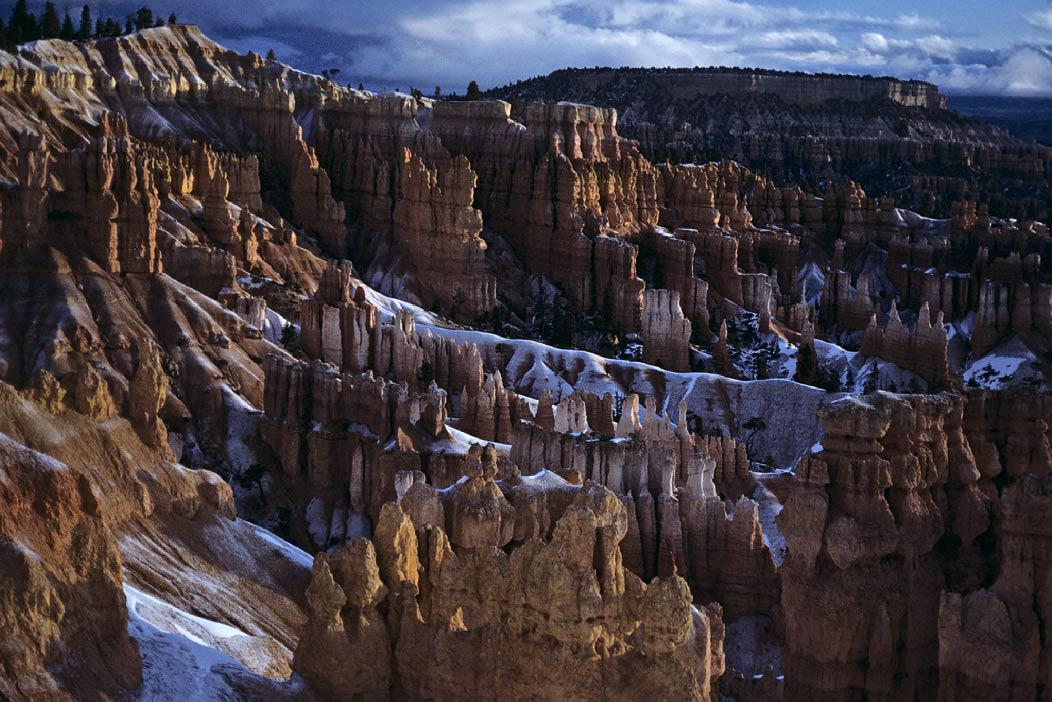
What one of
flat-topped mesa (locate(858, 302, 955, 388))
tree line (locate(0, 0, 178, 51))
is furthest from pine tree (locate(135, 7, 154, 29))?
flat-topped mesa (locate(858, 302, 955, 388))

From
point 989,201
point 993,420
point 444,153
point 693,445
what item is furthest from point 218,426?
point 989,201

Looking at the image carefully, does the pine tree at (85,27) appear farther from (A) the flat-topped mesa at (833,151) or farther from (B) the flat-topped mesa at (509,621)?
(B) the flat-topped mesa at (509,621)

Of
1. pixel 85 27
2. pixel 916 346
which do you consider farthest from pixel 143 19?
pixel 916 346

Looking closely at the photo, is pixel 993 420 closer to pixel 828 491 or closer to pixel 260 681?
pixel 828 491

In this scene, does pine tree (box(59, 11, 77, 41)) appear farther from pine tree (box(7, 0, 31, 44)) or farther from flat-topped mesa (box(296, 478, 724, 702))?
flat-topped mesa (box(296, 478, 724, 702))

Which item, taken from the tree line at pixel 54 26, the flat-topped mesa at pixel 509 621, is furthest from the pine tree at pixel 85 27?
the flat-topped mesa at pixel 509 621
